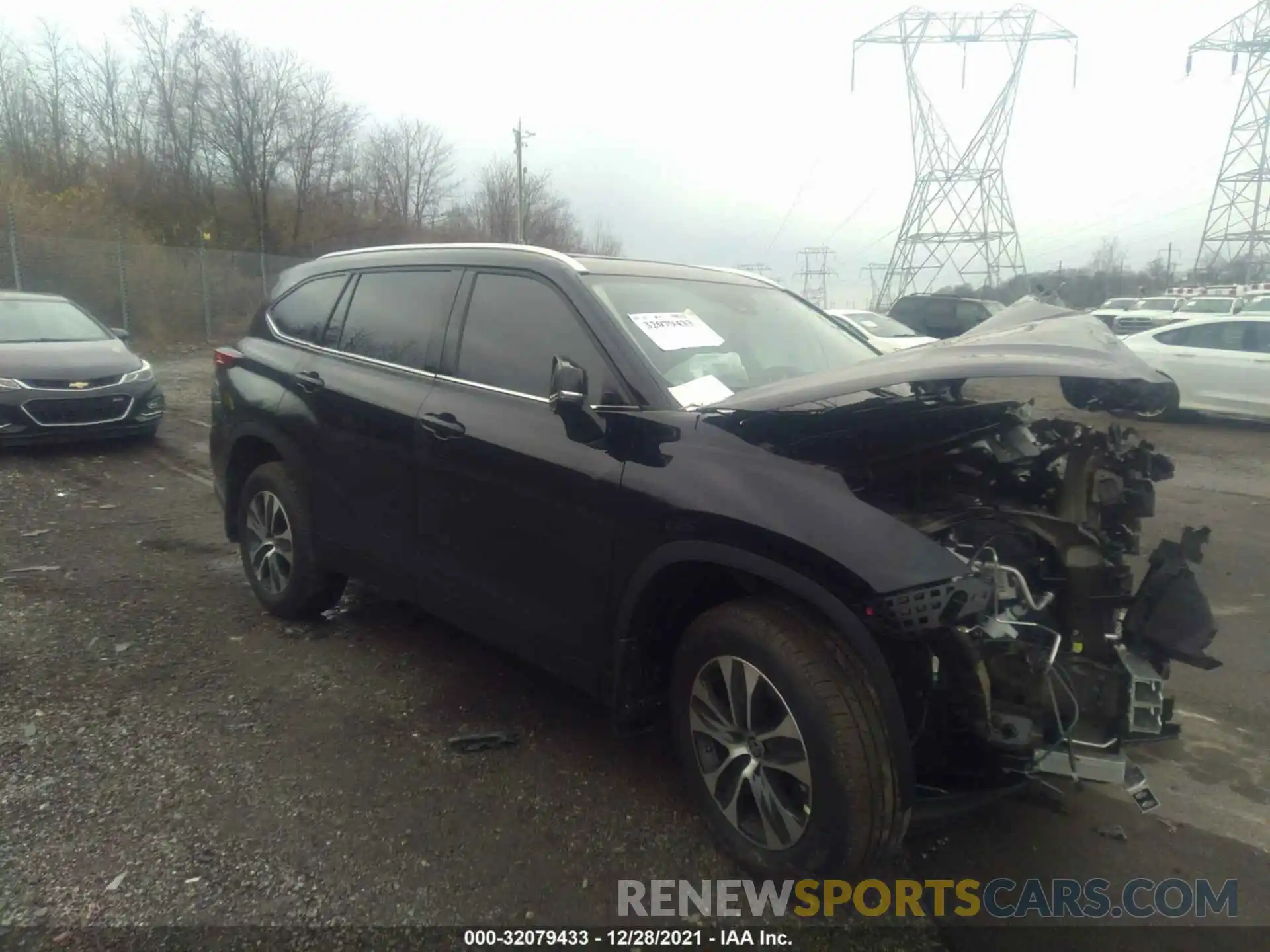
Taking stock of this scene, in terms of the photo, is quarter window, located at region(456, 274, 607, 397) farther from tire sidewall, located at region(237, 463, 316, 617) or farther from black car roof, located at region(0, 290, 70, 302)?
black car roof, located at region(0, 290, 70, 302)

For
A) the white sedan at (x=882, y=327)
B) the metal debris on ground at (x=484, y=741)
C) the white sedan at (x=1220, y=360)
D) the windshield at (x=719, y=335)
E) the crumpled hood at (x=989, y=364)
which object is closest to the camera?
the crumpled hood at (x=989, y=364)

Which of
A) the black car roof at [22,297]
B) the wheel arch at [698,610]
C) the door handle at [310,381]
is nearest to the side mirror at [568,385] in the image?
the wheel arch at [698,610]

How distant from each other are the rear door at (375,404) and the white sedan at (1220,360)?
435 inches

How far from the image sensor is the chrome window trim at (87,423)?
7.80 metres

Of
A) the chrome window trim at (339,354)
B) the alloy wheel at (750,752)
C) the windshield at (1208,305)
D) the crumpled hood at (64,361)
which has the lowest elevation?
the alloy wheel at (750,752)

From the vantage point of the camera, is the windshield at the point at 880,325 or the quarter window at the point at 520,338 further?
the windshield at the point at 880,325

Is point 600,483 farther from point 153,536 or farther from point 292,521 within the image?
point 153,536

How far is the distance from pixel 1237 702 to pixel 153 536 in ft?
21.3

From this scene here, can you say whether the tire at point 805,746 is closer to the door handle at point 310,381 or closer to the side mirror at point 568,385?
the side mirror at point 568,385

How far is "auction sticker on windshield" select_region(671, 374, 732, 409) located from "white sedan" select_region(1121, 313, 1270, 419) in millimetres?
10831

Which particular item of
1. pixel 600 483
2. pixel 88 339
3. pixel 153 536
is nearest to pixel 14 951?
pixel 600 483

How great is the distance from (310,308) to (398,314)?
0.87 metres

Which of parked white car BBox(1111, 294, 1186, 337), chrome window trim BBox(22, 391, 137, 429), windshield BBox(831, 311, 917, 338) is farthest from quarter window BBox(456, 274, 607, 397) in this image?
parked white car BBox(1111, 294, 1186, 337)

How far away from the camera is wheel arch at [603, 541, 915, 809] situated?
2293 mm
